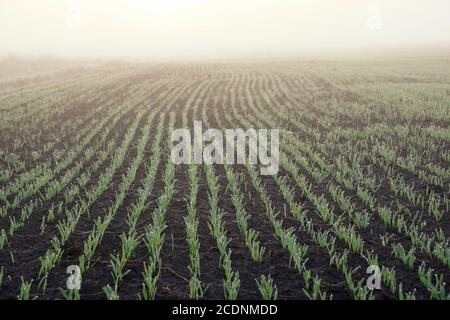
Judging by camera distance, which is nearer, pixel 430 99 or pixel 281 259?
pixel 281 259

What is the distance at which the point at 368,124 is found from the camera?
13680mm

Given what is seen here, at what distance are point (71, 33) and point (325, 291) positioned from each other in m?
162

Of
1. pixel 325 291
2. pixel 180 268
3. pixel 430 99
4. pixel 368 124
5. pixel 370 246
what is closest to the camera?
pixel 325 291

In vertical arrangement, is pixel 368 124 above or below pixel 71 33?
below

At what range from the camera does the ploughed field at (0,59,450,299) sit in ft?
15.1

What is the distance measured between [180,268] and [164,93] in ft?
59.9

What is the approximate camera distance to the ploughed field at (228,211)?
4.61m

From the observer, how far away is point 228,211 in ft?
22.2

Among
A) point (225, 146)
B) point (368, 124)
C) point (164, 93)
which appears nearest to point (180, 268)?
point (225, 146)
